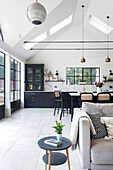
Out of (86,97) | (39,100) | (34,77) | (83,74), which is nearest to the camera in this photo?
(86,97)

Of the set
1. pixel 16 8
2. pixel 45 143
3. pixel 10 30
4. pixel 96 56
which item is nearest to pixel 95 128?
pixel 45 143

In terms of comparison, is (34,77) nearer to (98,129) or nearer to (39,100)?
(39,100)

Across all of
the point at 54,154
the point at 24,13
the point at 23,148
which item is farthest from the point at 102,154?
the point at 24,13

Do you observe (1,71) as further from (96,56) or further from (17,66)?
(96,56)

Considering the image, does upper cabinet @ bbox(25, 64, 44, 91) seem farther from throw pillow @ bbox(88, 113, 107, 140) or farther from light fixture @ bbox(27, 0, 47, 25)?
light fixture @ bbox(27, 0, 47, 25)

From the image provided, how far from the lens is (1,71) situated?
5508 millimetres

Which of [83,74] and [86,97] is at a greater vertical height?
[83,74]

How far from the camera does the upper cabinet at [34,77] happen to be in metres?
8.35

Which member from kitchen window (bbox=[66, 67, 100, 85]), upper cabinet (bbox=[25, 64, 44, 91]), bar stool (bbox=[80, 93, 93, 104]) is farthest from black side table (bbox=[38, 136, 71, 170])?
kitchen window (bbox=[66, 67, 100, 85])

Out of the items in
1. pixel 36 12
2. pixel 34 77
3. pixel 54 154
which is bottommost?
pixel 54 154

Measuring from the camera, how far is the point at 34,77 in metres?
8.39

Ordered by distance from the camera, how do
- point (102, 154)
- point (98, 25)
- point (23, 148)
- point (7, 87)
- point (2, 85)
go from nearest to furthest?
point (102, 154), point (23, 148), point (2, 85), point (7, 87), point (98, 25)

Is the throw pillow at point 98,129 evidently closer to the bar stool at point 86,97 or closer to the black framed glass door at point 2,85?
the bar stool at point 86,97

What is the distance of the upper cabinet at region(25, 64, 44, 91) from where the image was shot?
8352mm
